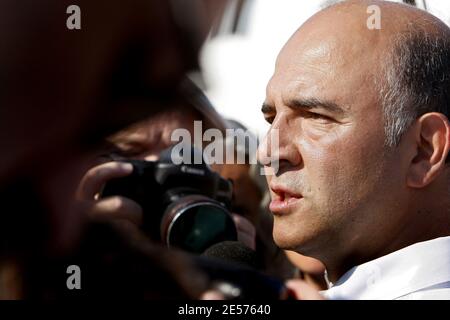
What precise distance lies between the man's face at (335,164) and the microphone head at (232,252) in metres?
0.14

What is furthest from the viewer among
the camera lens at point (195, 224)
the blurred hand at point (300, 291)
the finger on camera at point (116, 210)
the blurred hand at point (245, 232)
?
the blurred hand at point (245, 232)

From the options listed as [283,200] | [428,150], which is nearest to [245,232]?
[283,200]

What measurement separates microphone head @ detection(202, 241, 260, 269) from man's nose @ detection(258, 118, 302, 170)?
0.68ft

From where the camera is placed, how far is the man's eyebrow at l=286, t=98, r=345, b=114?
4.25 ft

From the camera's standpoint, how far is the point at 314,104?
132 centimetres

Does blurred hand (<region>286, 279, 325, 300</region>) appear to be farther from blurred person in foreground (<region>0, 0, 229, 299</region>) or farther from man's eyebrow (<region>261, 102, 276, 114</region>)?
man's eyebrow (<region>261, 102, 276, 114</region>)

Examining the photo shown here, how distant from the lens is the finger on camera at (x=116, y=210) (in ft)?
2.06

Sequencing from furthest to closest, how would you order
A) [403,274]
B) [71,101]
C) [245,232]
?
1. [245,232]
2. [403,274]
3. [71,101]

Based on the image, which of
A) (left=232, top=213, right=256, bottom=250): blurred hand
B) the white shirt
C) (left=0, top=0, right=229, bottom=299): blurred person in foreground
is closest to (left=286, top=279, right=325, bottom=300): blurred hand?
(left=0, top=0, right=229, bottom=299): blurred person in foreground

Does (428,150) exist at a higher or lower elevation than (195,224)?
higher

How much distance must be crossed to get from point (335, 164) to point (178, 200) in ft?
A: 1.18

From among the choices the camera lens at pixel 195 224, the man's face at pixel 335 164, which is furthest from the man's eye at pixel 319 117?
the camera lens at pixel 195 224

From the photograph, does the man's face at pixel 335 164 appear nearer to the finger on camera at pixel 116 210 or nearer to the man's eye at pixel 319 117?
the man's eye at pixel 319 117

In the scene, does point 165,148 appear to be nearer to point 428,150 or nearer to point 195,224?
point 195,224
